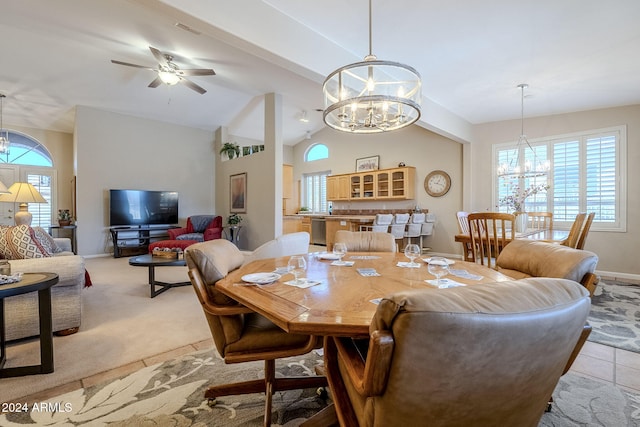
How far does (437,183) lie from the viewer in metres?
6.43

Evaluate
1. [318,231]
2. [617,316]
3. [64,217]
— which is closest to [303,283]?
[617,316]

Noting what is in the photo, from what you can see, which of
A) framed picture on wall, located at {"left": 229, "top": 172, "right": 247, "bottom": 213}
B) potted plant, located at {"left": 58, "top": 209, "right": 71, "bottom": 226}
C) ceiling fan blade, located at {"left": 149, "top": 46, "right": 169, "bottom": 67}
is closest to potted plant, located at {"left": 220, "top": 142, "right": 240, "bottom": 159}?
framed picture on wall, located at {"left": 229, "top": 172, "right": 247, "bottom": 213}

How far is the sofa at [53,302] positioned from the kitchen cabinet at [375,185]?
596 centimetres

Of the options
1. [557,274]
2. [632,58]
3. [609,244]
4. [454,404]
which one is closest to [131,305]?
[454,404]

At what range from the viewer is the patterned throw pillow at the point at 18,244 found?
2.46 m

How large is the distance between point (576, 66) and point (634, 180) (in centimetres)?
235

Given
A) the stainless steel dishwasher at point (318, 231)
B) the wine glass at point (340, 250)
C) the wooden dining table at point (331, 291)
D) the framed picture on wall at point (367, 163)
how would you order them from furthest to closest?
the stainless steel dishwasher at point (318, 231)
the framed picture on wall at point (367, 163)
the wine glass at point (340, 250)
the wooden dining table at point (331, 291)

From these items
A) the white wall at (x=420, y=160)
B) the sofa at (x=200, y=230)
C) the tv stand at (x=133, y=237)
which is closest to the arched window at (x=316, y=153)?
the white wall at (x=420, y=160)

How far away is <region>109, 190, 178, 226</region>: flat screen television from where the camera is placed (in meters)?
6.45

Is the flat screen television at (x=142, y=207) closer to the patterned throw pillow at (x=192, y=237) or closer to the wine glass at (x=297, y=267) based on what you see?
the patterned throw pillow at (x=192, y=237)

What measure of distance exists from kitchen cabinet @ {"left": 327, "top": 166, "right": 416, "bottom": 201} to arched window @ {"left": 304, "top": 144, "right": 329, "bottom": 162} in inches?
36.6

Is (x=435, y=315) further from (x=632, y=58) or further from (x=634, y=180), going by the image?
(x=634, y=180)

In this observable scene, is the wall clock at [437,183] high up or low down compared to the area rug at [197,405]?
up

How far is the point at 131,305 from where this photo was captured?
10.6ft
